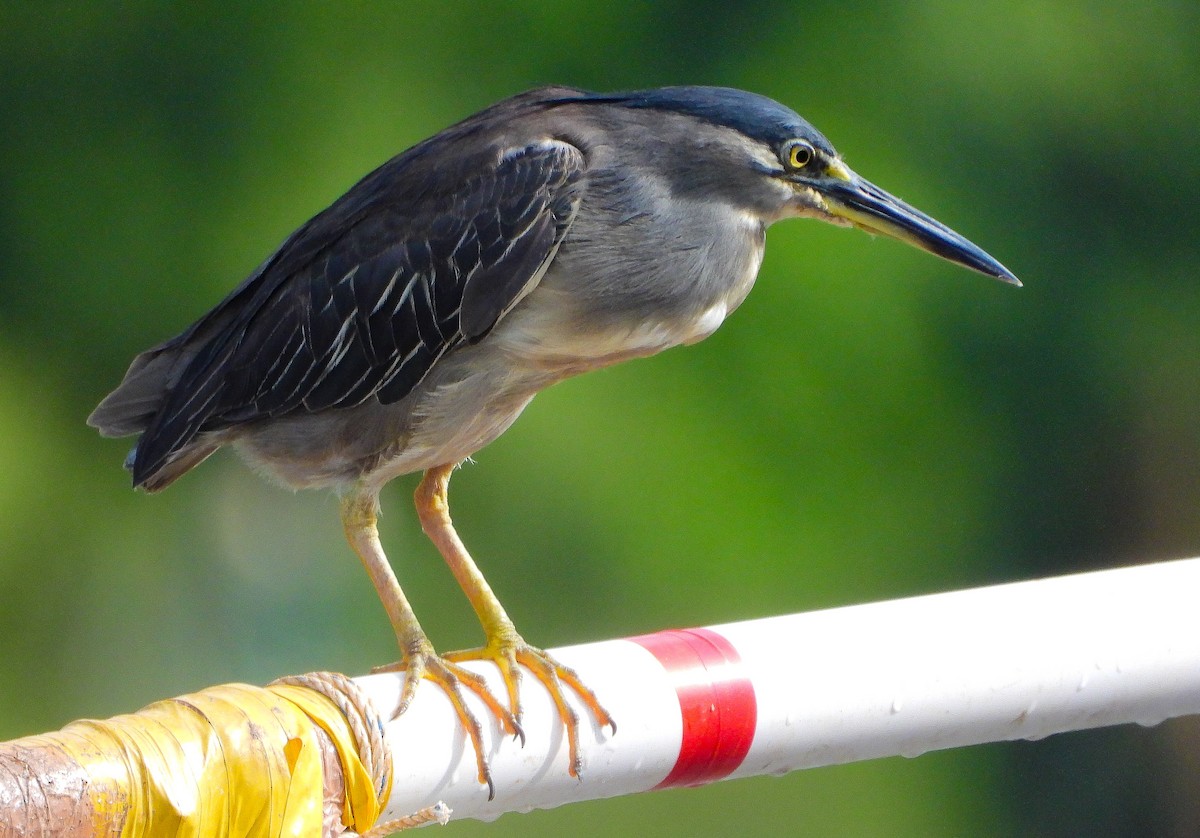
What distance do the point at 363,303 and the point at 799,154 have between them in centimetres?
51

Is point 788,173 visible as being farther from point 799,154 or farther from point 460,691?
point 460,691

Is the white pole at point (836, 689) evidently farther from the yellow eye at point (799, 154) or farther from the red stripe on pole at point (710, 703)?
the yellow eye at point (799, 154)

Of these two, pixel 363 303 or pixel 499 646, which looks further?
pixel 363 303

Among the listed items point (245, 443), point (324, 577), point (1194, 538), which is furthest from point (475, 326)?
point (1194, 538)

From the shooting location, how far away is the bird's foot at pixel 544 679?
3.87 ft

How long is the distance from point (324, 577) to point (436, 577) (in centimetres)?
26

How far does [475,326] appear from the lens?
1.46m

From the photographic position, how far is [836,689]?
1.22m

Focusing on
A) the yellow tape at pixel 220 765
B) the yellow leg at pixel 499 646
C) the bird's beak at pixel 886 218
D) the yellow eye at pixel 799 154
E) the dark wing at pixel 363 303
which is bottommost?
the yellow tape at pixel 220 765

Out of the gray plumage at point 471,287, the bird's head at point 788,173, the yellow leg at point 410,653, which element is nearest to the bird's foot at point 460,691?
the yellow leg at point 410,653

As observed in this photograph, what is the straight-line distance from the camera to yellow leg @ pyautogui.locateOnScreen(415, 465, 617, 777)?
1.19m

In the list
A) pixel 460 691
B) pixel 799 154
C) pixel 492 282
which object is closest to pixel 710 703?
pixel 460 691

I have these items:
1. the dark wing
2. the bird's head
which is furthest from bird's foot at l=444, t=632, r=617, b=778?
the bird's head

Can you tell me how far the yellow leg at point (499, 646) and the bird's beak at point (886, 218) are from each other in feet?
1.83
